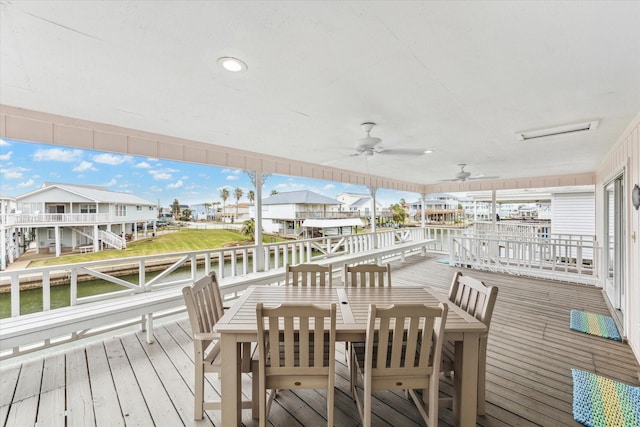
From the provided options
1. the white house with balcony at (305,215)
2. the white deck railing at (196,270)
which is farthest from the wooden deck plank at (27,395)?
the white house with balcony at (305,215)

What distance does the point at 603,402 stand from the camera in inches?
82.2

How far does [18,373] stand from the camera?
249cm

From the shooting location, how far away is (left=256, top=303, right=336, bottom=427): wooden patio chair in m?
1.59

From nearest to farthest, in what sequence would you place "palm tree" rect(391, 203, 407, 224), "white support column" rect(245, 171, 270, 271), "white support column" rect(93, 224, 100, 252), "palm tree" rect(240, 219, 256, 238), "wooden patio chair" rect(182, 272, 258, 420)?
"wooden patio chair" rect(182, 272, 258, 420), "white support column" rect(93, 224, 100, 252), "white support column" rect(245, 171, 270, 271), "palm tree" rect(240, 219, 256, 238), "palm tree" rect(391, 203, 407, 224)

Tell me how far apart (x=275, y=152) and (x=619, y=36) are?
3.96m

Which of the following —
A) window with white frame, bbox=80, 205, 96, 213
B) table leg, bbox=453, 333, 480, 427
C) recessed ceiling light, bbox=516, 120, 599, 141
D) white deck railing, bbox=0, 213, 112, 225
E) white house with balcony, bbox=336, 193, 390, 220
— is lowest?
table leg, bbox=453, 333, 480, 427

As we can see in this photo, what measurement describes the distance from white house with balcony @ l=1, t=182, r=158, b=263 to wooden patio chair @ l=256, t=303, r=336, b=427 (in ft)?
9.90

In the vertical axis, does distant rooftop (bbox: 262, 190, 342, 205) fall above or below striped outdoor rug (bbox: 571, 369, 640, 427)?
above

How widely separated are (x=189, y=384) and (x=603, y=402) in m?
3.39

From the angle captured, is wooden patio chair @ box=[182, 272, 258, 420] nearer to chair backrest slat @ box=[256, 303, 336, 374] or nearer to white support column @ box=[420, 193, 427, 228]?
chair backrest slat @ box=[256, 303, 336, 374]

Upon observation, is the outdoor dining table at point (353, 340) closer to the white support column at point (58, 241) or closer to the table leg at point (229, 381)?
the table leg at point (229, 381)

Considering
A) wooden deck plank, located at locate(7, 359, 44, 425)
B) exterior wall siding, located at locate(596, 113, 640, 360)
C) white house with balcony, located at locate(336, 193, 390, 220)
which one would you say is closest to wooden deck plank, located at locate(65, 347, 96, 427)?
A: wooden deck plank, located at locate(7, 359, 44, 425)

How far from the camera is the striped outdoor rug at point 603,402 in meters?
1.90

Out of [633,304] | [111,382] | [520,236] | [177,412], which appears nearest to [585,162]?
[520,236]
